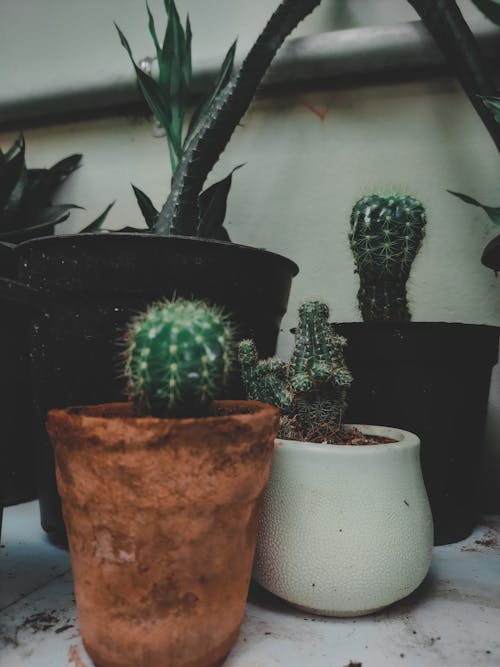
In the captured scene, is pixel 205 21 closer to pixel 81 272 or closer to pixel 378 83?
pixel 378 83

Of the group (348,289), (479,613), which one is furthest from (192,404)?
(348,289)

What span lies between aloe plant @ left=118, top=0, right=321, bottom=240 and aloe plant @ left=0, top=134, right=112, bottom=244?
0.23 meters

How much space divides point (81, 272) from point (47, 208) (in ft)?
1.90

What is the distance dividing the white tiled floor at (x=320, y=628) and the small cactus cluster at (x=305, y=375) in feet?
0.70

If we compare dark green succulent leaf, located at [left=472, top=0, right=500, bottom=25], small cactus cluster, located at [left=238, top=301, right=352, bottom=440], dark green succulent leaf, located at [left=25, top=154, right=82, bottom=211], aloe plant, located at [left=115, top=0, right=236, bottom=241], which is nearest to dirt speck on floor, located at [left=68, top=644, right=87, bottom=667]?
small cactus cluster, located at [left=238, top=301, right=352, bottom=440]

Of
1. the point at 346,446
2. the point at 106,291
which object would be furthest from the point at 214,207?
the point at 346,446

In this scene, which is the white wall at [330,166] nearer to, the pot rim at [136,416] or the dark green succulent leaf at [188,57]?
the dark green succulent leaf at [188,57]

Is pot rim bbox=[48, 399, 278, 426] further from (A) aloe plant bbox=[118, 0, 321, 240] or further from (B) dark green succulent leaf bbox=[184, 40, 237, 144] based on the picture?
(B) dark green succulent leaf bbox=[184, 40, 237, 144]

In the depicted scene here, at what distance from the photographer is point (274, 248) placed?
1168 mm

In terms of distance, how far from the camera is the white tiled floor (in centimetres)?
50

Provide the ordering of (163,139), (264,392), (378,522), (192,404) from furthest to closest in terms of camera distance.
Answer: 1. (163,139)
2. (264,392)
3. (378,522)
4. (192,404)

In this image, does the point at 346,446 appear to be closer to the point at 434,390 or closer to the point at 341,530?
the point at 341,530

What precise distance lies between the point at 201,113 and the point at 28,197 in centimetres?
45

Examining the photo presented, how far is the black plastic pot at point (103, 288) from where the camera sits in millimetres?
674
